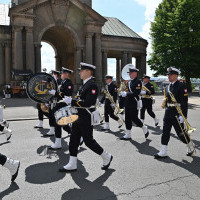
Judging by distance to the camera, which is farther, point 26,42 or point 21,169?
point 26,42

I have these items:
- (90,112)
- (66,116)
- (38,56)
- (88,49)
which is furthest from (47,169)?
(88,49)

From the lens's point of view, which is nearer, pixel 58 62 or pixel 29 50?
pixel 29 50

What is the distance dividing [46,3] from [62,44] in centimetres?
842

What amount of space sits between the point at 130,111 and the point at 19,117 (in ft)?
21.3

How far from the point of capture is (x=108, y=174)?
4.68 metres

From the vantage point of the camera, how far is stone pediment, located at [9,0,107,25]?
2588 cm

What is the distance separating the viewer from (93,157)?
18.7 feet

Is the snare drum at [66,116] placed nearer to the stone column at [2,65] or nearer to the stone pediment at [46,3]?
the stone pediment at [46,3]

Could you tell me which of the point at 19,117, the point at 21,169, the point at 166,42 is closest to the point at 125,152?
the point at 21,169

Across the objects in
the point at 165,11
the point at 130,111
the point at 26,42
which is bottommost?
the point at 130,111

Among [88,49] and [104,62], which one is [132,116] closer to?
[88,49]

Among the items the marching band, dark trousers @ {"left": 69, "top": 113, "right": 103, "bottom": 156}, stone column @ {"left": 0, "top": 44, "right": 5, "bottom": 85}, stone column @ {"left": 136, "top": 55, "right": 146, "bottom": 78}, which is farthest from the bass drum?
stone column @ {"left": 136, "top": 55, "right": 146, "bottom": 78}

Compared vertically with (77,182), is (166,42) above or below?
above

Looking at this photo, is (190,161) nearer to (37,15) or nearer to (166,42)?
(37,15)
